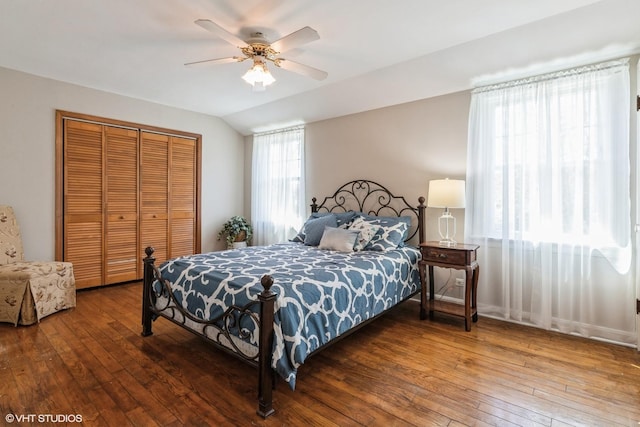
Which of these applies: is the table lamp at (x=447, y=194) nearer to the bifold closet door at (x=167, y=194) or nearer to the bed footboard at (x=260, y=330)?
the bed footboard at (x=260, y=330)

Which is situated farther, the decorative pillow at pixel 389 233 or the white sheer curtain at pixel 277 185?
the white sheer curtain at pixel 277 185

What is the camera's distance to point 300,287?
6.90ft

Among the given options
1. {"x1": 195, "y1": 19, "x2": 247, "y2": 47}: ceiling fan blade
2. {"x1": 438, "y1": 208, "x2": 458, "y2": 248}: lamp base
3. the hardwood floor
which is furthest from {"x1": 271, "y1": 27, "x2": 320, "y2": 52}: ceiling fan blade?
the hardwood floor

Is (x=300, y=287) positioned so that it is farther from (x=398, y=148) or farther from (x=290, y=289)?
(x=398, y=148)

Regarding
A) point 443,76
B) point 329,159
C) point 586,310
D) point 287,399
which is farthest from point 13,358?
point 586,310

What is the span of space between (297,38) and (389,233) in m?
2.11

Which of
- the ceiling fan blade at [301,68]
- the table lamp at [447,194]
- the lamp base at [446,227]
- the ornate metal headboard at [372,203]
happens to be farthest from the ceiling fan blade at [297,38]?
the lamp base at [446,227]

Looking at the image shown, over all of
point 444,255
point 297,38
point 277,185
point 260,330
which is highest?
point 297,38

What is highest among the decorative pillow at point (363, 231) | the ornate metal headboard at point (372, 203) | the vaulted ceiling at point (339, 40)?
the vaulted ceiling at point (339, 40)

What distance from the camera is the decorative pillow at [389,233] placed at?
11.2 ft

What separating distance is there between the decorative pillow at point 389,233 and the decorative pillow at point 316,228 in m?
0.52

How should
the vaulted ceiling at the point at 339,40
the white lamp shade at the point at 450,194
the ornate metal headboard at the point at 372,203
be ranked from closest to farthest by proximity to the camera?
the vaulted ceiling at the point at 339,40 → the white lamp shade at the point at 450,194 → the ornate metal headboard at the point at 372,203

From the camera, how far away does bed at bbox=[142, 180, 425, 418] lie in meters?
1.86

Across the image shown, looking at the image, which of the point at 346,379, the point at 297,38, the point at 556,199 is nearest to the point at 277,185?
the point at 297,38
